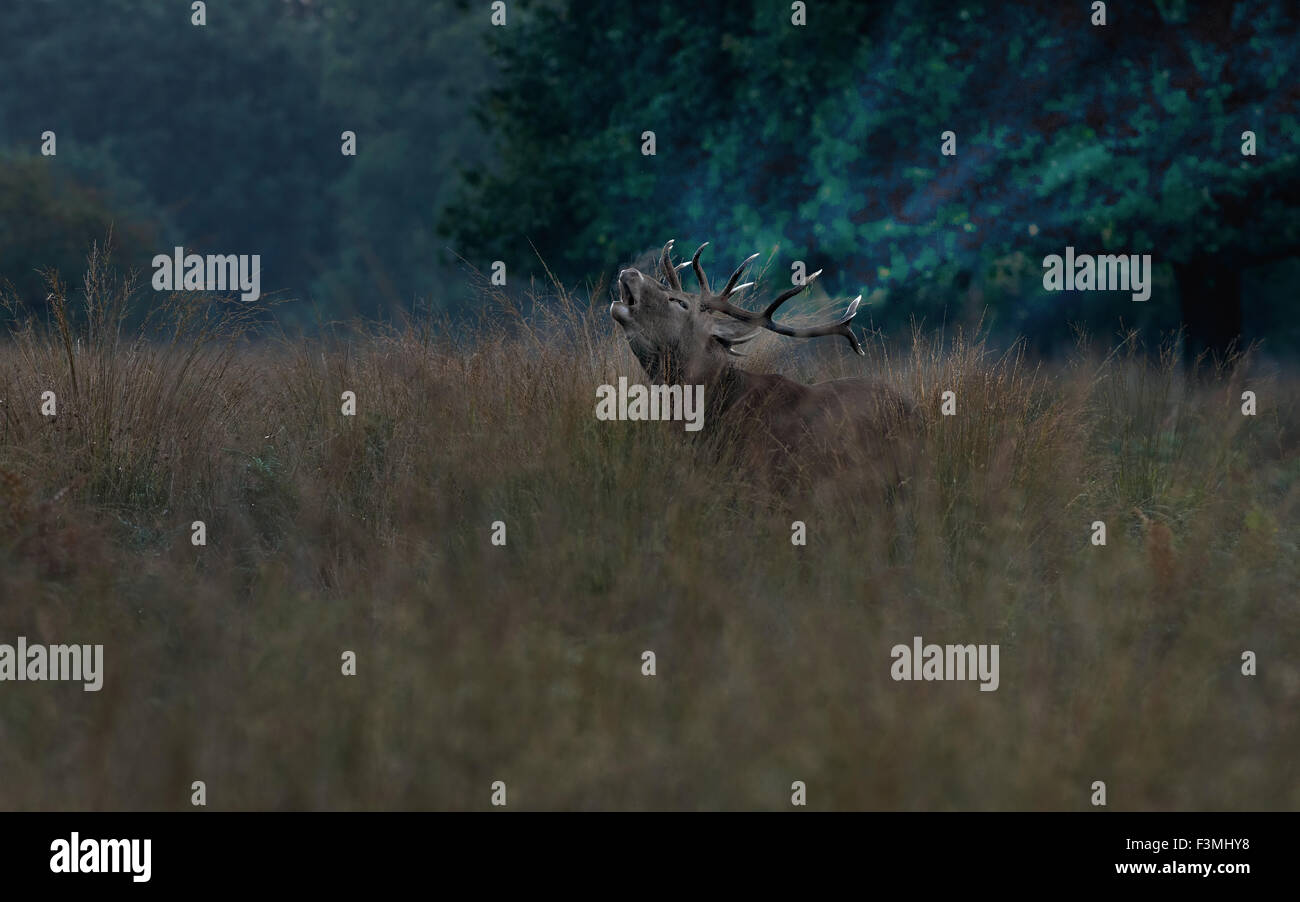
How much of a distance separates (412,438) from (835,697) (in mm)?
3455

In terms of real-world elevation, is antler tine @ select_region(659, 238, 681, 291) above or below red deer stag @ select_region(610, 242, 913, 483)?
above

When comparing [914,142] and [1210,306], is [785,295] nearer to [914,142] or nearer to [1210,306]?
[914,142]

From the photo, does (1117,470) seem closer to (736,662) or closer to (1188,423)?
(1188,423)

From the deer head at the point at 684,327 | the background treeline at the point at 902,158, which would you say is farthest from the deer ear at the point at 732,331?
the background treeline at the point at 902,158

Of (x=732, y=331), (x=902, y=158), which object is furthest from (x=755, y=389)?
(x=902, y=158)

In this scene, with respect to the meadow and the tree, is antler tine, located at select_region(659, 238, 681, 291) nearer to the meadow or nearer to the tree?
the meadow

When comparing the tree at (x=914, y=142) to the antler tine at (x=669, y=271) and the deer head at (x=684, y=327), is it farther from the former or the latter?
the deer head at (x=684, y=327)

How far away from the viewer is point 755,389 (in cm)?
732

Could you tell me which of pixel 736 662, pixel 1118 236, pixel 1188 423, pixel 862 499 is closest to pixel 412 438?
pixel 862 499

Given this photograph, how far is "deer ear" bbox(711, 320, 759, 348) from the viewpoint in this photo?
24.4ft

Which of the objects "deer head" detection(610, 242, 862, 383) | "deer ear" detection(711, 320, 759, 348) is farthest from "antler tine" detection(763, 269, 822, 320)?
"deer ear" detection(711, 320, 759, 348)

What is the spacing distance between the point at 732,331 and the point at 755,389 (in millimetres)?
373

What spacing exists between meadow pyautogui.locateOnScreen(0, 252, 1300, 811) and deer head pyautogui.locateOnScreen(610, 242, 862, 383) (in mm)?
465

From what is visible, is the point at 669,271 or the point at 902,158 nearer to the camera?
the point at 669,271
